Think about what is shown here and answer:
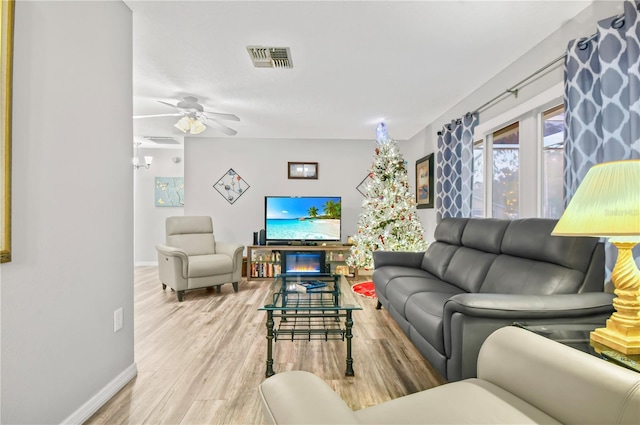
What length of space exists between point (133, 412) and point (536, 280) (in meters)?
2.44

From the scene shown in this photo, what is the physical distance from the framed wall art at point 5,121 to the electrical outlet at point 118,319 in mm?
825

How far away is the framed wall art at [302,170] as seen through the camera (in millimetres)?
5895

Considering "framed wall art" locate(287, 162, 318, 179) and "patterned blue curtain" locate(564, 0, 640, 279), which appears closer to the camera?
"patterned blue curtain" locate(564, 0, 640, 279)

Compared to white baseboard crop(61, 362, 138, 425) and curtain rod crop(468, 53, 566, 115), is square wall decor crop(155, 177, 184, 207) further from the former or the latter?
curtain rod crop(468, 53, 566, 115)

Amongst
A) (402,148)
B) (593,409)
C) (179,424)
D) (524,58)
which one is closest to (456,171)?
(524,58)

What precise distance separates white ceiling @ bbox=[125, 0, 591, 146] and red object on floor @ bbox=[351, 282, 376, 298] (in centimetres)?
245

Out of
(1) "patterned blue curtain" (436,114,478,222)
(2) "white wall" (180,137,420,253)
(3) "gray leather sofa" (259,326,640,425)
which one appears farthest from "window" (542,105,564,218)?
(2) "white wall" (180,137,420,253)

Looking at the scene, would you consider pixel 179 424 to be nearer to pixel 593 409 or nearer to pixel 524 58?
pixel 593 409

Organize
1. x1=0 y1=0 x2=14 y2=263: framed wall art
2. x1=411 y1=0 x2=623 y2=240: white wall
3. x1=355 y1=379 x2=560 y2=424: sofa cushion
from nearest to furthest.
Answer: x1=355 y1=379 x2=560 y2=424: sofa cushion, x1=0 y1=0 x2=14 y2=263: framed wall art, x1=411 y1=0 x2=623 y2=240: white wall

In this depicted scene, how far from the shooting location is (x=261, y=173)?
5875 millimetres

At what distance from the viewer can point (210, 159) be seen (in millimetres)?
5816

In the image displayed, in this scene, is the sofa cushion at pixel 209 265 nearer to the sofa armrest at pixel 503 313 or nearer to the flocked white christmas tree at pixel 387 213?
the flocked white christmas tree at pixel 387 213

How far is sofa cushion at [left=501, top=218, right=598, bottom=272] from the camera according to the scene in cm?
182

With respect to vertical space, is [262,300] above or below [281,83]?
below
